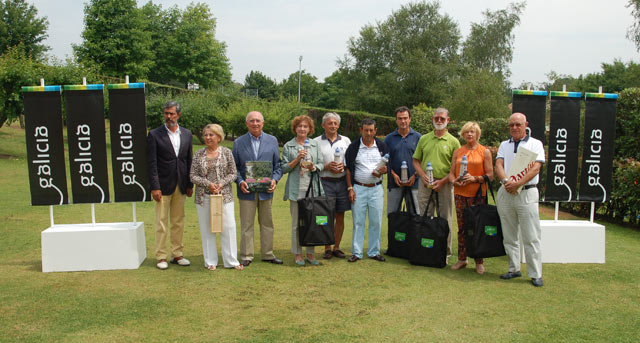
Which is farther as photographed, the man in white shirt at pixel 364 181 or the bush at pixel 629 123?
the bush at pixel 629 123

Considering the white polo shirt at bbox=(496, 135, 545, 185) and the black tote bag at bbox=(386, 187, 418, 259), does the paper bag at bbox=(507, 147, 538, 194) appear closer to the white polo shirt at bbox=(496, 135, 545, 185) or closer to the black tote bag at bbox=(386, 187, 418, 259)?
the white polo shirt at bbox=(496, 135, 545, 185)

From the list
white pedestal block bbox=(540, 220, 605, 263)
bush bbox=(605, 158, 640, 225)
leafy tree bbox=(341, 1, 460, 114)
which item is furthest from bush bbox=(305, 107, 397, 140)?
white pedestal block bbox=(540, 220, 605, 263)

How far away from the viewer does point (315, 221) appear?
Result: 5715 mm

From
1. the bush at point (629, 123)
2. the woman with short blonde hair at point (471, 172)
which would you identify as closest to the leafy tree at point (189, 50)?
the bush at point (629, 123)

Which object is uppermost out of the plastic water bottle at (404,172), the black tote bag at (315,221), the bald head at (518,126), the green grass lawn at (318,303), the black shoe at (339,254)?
the bald head at (518,126)

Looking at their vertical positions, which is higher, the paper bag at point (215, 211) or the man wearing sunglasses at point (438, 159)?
the man wearing sunglasses at point (438, 159)

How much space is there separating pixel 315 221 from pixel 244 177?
100 centimetres

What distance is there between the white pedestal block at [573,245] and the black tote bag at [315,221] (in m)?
2.75

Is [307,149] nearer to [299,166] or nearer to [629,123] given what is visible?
[299,166]

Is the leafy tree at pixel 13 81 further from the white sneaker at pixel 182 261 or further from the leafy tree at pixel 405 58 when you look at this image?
the leafy tree at pixel 405 58

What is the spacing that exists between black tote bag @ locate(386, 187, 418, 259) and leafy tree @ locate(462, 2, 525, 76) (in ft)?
126

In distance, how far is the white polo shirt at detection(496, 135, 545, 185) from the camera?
526cm

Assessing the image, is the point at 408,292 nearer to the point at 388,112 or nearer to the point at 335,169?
the point at 335,169

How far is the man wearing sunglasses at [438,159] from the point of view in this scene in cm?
585
